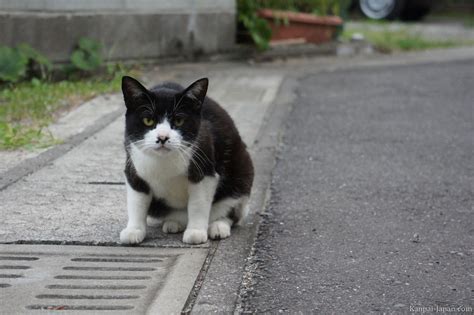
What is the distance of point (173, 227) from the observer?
3.59m

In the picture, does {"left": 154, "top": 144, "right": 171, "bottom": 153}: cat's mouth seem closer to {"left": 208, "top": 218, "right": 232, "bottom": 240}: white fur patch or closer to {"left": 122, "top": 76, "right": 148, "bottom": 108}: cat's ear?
{"left": 122, "top": 76, "right": 148, "bottom": 108}: cat's ear

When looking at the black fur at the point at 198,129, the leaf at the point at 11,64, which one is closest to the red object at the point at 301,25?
the leaf at the point at 11,64

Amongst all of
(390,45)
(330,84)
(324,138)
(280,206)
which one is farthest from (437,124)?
(390,45)

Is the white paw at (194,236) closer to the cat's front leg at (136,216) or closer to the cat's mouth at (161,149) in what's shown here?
the cat's front leg at (136,216)

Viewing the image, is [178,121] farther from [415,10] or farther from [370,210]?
[415,10]

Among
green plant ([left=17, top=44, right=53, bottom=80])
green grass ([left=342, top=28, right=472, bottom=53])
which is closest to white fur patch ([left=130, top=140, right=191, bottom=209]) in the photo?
green plant ([left=17, top=44, right=53, bottom=80])

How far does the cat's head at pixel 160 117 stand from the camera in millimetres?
3244

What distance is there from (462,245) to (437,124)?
2.98 m

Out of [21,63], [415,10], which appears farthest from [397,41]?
[21,63]

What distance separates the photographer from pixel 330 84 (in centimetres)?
816

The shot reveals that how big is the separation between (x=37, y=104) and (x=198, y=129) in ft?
10.2

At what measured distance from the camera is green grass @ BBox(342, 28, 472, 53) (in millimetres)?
11091

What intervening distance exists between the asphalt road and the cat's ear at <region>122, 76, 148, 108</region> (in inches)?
33.5

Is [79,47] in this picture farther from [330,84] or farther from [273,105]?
[330,84]
